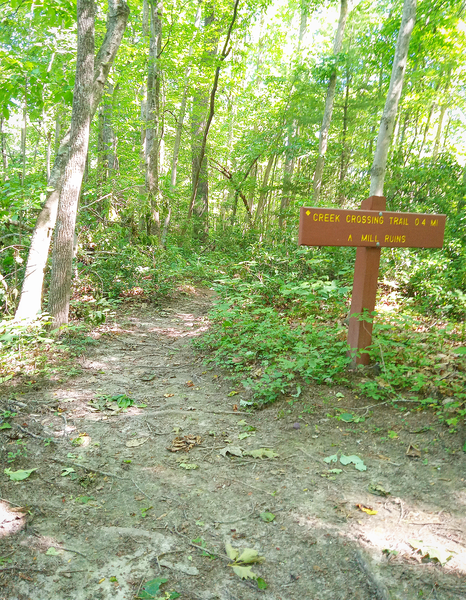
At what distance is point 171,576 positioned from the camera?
7.54 ft

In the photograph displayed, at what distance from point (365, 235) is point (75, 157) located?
4.51 metres

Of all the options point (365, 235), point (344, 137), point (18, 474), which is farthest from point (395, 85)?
point (344, 137)

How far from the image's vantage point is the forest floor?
2.23m

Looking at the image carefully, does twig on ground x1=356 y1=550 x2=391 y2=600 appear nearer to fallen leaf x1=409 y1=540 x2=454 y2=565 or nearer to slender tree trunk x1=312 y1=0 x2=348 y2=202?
fallen leaf x1=409 y1=540 x2=454 y2=565

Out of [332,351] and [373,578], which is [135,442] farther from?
[332,351]

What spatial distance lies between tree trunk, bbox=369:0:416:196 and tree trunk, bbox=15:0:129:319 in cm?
462

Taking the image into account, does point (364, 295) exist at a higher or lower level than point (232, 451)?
higher

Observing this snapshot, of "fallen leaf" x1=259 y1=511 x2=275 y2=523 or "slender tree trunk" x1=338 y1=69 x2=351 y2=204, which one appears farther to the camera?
"slender tree trunk" x1=338 y1=69 x2=351 y2=204

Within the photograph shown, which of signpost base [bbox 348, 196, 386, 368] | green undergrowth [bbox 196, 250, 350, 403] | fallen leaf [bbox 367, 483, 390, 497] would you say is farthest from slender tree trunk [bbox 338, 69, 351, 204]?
fallen leaf [bbox 367, 483, 390, 497]

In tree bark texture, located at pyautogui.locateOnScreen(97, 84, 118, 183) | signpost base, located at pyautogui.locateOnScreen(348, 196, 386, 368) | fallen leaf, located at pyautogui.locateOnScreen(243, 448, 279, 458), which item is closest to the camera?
fallen leaf, located at pyautogui.locateOnScreen(243, 448, 279, 458)

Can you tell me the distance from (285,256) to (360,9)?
11.8 meters

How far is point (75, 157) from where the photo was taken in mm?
6039

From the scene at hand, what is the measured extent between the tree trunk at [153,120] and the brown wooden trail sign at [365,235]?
7301 mm

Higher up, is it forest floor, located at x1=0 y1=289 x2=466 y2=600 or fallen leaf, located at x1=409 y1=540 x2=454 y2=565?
fallen leaf, located at x1=409 y1=540 x2=454 y2=565
